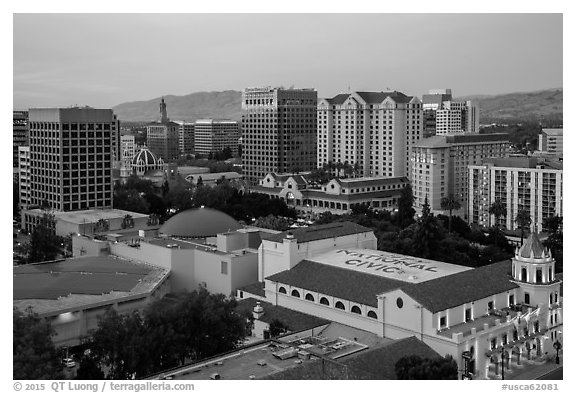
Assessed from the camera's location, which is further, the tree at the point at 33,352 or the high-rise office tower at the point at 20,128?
the high-rise office tower at the point at 20,128

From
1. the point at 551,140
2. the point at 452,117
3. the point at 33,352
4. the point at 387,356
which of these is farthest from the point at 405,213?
the point at 452,117

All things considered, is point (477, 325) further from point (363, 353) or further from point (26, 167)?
point (26, 167)

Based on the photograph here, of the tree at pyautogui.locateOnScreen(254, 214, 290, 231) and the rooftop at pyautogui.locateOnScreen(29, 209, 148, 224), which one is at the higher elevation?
the rooftop at pyautogui.locateOnScreen(29, 209, 148, 224)

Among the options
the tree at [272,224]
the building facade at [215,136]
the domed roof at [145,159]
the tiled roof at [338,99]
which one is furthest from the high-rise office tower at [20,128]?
the building facade at [215,136]

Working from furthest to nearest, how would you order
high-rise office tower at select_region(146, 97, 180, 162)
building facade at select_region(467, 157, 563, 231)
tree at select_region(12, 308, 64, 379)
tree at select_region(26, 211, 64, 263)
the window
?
high-rise office tower at select_region(146, 97, 180, 162), building facade at select_region(467, 157, 563, 231), tree at select_region(26, 211, 64, 263), the window, tree at select_region(12, 308, 64, 379)

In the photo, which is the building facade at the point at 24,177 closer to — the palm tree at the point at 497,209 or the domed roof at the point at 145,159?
the domed roof at the point at 145,159

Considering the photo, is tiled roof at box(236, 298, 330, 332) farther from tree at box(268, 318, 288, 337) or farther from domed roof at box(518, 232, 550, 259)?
domed roof at box(518, 232, 550, 259)

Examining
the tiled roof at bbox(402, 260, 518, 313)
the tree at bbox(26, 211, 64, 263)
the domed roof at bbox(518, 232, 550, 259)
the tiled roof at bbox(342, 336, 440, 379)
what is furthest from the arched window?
the tree at bbox(26, 211, 64, 263)
